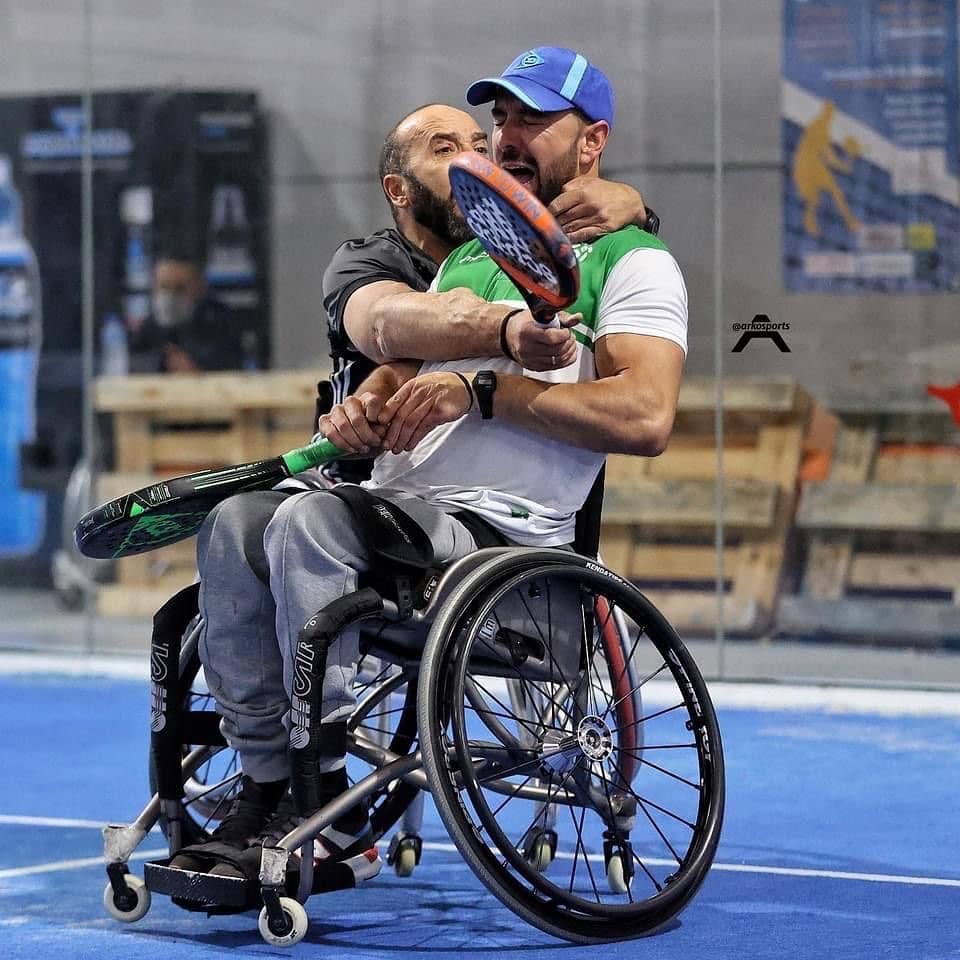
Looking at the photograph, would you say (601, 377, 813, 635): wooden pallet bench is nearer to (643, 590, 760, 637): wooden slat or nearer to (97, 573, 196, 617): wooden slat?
(643, 590, 760, 637): wooden slat

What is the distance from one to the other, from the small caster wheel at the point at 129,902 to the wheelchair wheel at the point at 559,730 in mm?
616

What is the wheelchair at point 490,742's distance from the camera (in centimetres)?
350

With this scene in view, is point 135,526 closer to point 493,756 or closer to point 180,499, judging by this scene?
point 180,499

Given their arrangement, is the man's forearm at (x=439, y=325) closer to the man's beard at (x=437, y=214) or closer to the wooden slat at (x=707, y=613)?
the man's beard at (x=437, y=214)

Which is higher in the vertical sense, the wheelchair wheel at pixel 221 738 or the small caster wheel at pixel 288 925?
the wheelchair wheel at pixel 221 738

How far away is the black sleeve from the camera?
14.1ft

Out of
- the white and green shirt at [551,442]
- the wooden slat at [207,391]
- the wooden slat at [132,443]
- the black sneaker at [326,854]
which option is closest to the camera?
the black sneaker at [326,854]

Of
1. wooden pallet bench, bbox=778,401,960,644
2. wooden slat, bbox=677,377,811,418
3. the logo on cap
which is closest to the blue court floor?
wooden pallet bench, bbox=778,401,960,644

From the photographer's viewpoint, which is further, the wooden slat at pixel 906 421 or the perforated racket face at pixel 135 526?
the wooden slat at pixel 906 421

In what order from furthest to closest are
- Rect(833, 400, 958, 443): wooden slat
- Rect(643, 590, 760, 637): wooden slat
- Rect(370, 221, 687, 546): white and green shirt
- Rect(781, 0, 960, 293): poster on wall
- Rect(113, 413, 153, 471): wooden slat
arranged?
1. Rect(113, 413, 153, 471): wooden slat
2. Rect(643, 590, 760, 637): wooden slat
3. Rect(833, 400, 958, 443): wooden slat
4. Rect(781, 0, 960, 293): poster on wall
5. Rect(370, 221, 687, 546): white and green shirt

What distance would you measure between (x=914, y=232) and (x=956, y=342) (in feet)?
1.35

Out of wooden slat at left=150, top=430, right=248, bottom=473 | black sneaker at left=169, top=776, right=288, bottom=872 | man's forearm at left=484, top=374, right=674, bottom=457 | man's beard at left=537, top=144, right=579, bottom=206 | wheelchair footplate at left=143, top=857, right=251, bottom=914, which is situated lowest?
wheelchair footplate at left=143, top=857, right=251, bottom=914

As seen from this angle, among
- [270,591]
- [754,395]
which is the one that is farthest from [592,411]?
[754,395]

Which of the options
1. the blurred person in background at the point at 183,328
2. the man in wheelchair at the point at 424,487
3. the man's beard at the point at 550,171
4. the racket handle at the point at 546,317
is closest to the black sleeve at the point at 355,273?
the man in wheelchair at the point at 424,487
